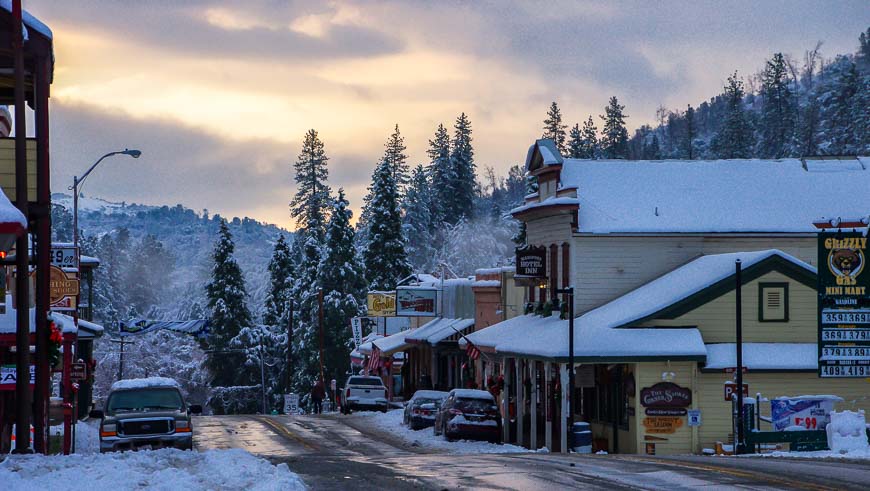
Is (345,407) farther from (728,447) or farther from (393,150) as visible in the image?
(393,150)

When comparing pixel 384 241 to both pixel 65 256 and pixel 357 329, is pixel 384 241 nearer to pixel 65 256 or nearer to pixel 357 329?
pixel 357 329

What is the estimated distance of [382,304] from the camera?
71.3m

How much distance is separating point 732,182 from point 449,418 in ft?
50.8

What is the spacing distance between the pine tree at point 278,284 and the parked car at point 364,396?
136 ft

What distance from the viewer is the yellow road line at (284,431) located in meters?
35.2

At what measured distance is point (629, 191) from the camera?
4347 centimetres

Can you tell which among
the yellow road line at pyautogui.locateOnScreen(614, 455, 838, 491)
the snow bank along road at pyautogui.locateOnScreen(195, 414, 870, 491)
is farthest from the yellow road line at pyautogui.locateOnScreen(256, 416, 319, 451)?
the yellow road line at pyautogui.locateOnScreen(614, 455, 838, 491)

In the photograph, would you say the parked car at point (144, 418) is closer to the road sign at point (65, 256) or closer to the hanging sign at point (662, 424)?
the road sign at point (65, 256)

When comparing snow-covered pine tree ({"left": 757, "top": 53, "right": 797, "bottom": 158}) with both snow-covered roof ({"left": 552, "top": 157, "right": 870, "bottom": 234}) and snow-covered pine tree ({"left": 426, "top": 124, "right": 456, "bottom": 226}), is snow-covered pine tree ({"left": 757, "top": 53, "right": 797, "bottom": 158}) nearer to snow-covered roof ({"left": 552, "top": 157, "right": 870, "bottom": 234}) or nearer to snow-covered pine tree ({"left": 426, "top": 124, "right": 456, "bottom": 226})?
snow-covered pine tree ({"left": 426, "top": 124, "right": 456, "bottom": 226})

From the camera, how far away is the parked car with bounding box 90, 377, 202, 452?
2656 cm

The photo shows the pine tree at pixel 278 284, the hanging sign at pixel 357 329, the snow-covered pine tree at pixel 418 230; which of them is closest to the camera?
the hanging sign at pixel 357 329

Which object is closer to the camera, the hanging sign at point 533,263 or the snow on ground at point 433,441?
the snow on ground at point 433,441

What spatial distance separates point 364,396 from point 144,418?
32.4m

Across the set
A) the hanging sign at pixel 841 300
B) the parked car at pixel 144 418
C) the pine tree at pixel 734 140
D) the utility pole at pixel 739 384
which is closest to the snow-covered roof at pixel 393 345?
the utility pole at pixel 739 384
